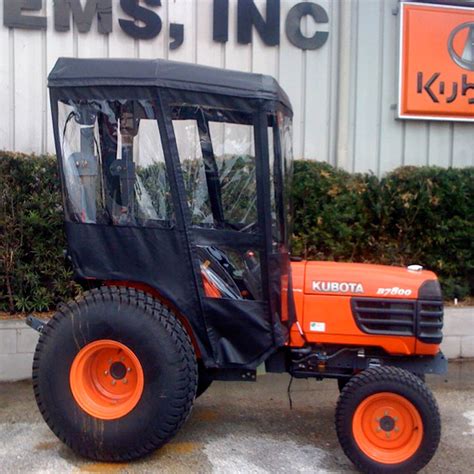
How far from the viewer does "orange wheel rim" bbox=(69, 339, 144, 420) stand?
426 cm

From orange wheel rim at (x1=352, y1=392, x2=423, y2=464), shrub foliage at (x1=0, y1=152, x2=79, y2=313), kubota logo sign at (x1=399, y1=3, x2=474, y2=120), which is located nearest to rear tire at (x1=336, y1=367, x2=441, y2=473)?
orange wheel rim at (x1=352, y1=392, x2=423, y2=464)

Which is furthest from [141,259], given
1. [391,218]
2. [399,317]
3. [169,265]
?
[391,218]

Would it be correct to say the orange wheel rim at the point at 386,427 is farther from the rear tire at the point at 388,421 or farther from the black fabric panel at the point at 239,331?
the black fabric panel at the point at 239,331

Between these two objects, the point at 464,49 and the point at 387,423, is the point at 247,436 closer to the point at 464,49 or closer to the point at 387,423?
the point at 387,423

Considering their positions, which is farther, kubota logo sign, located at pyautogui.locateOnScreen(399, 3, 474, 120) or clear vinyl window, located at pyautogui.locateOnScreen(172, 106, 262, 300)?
kubota logo sign, located at pyautogui.locateOnScreen(399, 3, 474, 120)

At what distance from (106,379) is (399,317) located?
1.94m

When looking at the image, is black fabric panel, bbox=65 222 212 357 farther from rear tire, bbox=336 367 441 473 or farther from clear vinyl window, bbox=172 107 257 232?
rear tire, bbox=336 367 441 473

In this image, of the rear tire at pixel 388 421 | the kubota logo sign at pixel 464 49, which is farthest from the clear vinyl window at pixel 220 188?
the kubota logo sign at pixel 464 49

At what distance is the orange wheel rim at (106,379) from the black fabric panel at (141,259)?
1.40 feet

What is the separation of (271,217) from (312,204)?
2.77 meters

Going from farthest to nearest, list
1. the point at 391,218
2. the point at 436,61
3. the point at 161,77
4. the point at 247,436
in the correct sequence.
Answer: the point at 436,61 < the point at 391,218 < the point at 247,436 < the point at 161,77

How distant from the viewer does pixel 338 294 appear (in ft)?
14.9

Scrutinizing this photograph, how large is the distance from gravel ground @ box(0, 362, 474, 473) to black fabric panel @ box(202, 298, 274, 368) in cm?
70

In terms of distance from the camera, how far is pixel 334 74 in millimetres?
7859
